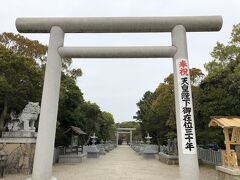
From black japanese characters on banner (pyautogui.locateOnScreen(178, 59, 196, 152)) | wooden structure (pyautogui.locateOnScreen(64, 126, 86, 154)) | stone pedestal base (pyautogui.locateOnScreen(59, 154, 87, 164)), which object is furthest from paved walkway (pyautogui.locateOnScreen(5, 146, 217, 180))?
black japanese characters on banner (pyautogui.locateOnScreen(178, 59, 196, 152))

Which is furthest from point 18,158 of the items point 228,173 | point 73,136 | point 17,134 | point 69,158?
point 228,173

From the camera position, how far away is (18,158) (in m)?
12.1

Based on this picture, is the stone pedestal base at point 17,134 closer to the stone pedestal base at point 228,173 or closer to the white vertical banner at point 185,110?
the white vertical banner at point 185,110

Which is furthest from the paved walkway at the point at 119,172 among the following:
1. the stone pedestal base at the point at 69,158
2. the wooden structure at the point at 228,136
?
the wooden structure at the point at 228,136

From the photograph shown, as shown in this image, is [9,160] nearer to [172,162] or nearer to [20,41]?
[20,41]

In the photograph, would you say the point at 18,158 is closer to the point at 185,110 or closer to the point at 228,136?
the point at 185,110

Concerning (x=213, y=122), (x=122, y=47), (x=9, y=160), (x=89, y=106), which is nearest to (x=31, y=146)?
(x=9, y=160)

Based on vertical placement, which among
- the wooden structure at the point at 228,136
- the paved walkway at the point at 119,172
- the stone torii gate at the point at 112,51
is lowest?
the paved walkway at the point at 119,172

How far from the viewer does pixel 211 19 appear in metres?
7.25

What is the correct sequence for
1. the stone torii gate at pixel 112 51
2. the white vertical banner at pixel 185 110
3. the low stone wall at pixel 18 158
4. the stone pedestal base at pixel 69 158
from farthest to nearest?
the stone pedestal base at pixel 69 158
the low stone wall at pixel 18 158
the stone torii gate at pixel 112 51
the white vertical banner at pixel 185 110

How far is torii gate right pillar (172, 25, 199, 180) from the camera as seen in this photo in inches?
257

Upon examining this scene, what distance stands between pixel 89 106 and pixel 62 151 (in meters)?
10.2

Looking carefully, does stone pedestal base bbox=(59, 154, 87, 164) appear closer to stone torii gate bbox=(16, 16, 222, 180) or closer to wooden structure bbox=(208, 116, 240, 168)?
stone torii gate bbox=(16, 16, 222, 180)

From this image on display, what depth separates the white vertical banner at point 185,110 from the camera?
21.9 ft
